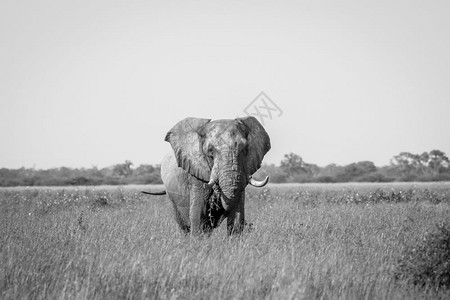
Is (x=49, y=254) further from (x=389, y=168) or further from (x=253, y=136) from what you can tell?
(x=389, y=168)

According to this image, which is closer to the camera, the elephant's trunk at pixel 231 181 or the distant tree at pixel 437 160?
the elephant's trunk at pixel 231 181

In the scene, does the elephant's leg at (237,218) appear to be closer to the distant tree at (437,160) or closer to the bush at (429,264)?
the bush at (429,264)

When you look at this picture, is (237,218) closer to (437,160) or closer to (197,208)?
(197,208)

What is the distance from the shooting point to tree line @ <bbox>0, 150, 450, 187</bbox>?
67250 mm

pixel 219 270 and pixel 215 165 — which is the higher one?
pixel 215 165

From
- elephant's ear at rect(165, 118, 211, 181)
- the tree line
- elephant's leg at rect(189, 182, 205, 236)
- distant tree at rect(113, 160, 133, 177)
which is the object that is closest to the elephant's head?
elephant's ear at rect(165, 118, 211, 181)

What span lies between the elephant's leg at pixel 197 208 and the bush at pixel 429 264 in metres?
3.42

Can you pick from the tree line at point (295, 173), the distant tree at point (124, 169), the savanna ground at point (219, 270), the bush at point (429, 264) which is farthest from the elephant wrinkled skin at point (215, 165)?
the distant tree at point (124, 169)

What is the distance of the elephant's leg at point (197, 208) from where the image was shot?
8953mm

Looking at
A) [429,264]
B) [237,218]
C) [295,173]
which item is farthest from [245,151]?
[295,173]

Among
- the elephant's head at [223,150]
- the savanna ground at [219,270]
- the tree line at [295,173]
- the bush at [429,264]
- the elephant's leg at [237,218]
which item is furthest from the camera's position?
the tree line at [295,173]

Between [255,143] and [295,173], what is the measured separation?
68144 millimetres

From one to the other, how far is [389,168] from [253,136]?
70527 millimetres

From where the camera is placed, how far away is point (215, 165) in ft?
27.9
